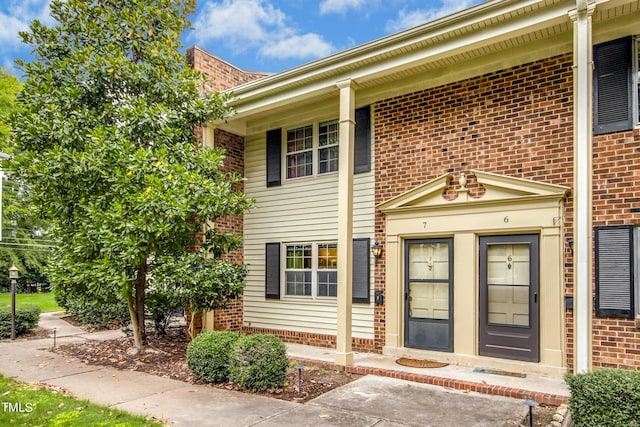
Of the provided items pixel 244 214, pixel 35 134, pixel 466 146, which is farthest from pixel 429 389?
pixel 35 134

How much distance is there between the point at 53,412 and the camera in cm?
459

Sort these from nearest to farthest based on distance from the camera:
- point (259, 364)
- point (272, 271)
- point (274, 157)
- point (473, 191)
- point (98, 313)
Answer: point (259, 364)
point (473, 191)
point (272, 271)
point (274, 157)
point (98, 313)

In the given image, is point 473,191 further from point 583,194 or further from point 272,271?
point 272,271

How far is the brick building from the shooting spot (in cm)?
566

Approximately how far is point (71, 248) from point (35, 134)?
5.88 ft

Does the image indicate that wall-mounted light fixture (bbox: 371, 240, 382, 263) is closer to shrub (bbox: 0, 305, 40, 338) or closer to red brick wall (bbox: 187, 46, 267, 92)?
red brick wall (bbox: 187, 46, 267, 92)

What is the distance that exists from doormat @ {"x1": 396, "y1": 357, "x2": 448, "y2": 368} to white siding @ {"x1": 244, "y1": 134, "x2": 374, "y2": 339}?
34.3 inches

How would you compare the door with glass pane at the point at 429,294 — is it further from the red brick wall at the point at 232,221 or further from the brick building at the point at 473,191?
the red brick wall at the point at 232,221

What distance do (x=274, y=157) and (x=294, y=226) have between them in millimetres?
1543

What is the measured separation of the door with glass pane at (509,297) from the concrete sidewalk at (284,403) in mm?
1334

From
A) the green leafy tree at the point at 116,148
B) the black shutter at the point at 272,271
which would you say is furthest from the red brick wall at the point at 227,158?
the green leafy tree at the point at 116,148

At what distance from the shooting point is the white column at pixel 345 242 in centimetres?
666

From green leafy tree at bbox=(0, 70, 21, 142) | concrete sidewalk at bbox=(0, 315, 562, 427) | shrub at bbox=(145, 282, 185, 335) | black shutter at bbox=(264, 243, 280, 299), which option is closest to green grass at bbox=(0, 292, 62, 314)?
green leafy tree at bbox=(0, 70, 21, 142)

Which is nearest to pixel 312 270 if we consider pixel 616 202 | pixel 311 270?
pixel 311 270
